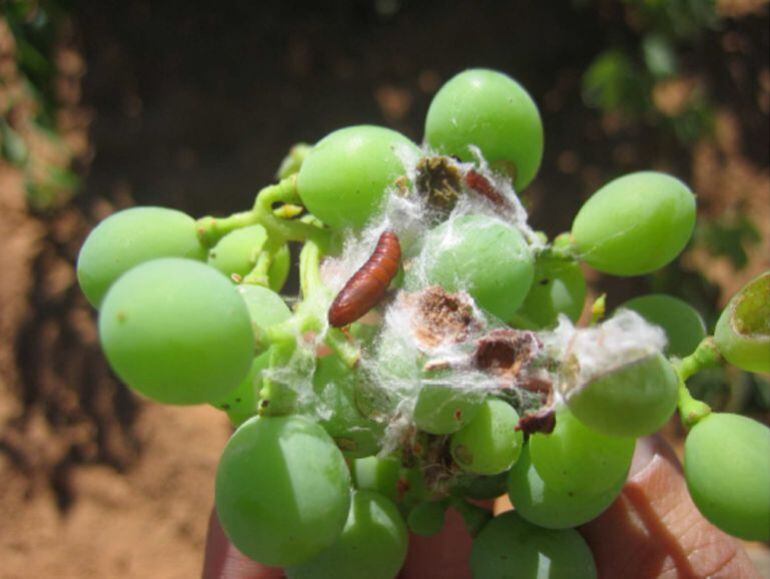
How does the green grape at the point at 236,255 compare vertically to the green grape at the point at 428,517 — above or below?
above

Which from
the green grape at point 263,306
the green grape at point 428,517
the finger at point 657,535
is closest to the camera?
the green grape at point 263,306

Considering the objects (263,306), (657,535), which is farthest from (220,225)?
(657,535)

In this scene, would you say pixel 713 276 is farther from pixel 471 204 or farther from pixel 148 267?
pixel 148 267

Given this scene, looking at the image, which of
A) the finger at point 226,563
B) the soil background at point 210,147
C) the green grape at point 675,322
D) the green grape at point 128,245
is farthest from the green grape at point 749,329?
the soil background at point 210,147

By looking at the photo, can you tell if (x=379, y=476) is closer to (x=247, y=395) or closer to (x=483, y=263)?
(x=247, y=395)

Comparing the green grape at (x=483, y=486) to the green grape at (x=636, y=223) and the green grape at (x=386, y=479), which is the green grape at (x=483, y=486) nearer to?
the green grape at (x=386, y=479)

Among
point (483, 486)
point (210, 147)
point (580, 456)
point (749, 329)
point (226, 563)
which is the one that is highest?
point (749, 329)
